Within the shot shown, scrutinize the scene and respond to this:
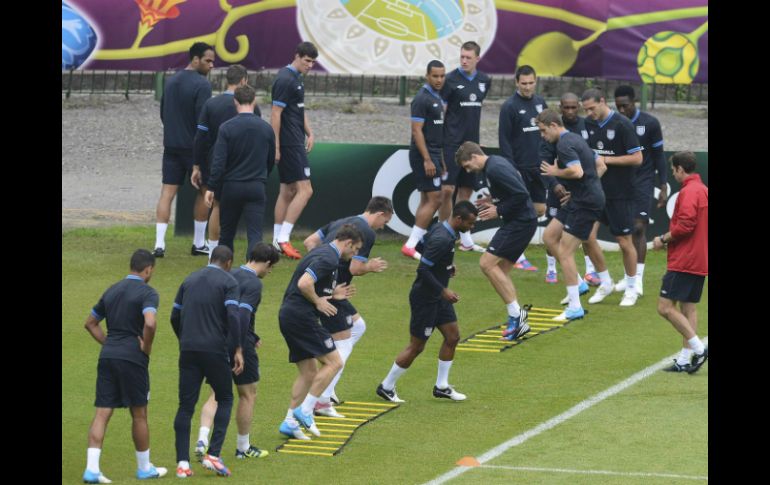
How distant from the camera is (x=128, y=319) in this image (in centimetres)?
1003

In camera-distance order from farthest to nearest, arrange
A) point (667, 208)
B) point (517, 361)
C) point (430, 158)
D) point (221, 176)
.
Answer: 1. point (667, 208)
2. point (430, 158)
3. point (221, 176)
4. point (517, 361)

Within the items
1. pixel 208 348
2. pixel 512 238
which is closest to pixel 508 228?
pixel 512 238

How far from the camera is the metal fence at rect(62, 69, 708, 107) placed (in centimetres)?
3141

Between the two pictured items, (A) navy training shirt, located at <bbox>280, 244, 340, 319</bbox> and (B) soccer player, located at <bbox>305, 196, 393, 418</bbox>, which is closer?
(A) navy training shirt, located at <bbox>280, 244, 340, 319</bbox>

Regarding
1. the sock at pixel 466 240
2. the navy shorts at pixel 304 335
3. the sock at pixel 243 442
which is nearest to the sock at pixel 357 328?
the navy shorts at pixel 304 335

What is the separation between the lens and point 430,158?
17656 millimetres

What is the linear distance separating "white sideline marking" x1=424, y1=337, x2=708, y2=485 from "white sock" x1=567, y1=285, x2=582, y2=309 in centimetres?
152

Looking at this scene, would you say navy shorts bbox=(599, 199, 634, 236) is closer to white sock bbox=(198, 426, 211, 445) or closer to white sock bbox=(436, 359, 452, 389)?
white sock bbox=(436, 359, 452, 389)

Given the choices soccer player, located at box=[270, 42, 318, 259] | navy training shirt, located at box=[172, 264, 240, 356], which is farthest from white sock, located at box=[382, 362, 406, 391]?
soccer player, located at box=[270, 42, 318, 259]

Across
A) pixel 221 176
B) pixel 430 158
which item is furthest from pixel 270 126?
pixel 430 158

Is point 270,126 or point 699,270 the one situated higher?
point 270,126
